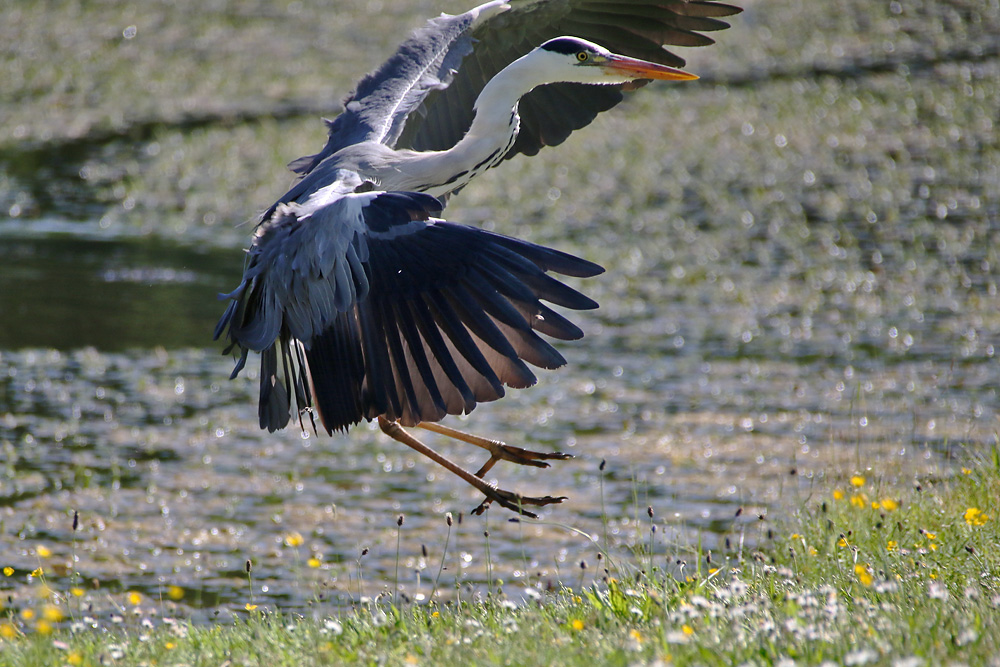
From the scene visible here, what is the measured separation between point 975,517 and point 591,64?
246 centimetres

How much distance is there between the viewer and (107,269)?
11711 millimetres

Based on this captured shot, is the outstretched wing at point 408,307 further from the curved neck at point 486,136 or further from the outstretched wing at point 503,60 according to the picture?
the outstretched wing at point 503,60

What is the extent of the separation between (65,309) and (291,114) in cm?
765

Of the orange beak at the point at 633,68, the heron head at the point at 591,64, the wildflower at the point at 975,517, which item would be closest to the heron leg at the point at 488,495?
the wildflower at the point at 975,517

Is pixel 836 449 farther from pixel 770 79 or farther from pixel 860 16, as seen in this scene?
pixel 860 16

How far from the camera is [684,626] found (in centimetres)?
308

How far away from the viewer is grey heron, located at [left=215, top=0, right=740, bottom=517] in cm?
388

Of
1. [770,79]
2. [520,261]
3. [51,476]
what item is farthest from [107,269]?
[770,79]

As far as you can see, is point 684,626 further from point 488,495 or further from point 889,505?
point 889,505

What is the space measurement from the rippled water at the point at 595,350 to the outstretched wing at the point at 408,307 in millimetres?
529

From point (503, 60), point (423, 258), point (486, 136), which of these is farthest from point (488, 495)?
point (503, 60)

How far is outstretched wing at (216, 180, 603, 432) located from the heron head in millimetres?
1225

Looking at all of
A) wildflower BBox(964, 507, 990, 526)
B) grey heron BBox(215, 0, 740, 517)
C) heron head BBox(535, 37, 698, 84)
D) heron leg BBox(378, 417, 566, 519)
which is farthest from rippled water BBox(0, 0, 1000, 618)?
heron head BBox(535, 37, 698, 84)

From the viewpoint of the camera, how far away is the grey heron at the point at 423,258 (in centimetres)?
388
